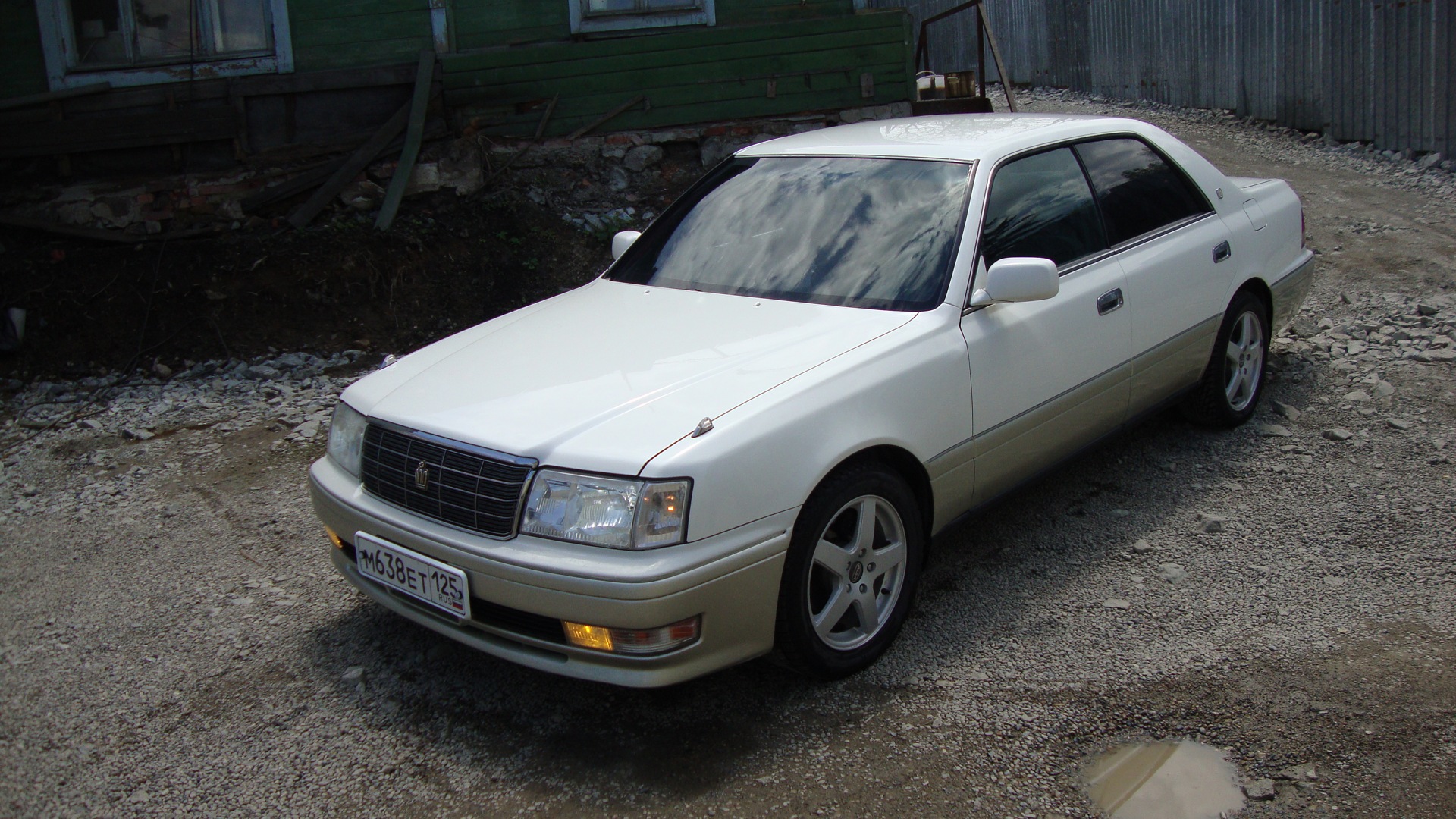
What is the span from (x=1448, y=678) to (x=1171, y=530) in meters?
1.12

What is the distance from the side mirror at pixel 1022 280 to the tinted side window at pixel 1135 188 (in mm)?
913

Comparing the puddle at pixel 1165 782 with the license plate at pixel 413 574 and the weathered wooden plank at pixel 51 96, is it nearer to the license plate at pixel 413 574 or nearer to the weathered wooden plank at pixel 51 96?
the license plate at pixel 413 574

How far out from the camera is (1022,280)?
3312 mm

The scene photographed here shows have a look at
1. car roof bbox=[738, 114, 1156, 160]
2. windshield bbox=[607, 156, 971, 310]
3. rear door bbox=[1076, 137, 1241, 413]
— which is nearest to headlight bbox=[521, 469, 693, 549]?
windshield bbox=[607, 156, 971, 310]

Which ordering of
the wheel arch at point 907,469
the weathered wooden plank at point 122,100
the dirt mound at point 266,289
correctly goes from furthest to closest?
the weathered wooden plank at point 122,100 < the dirt mound at point 266,289 < the wheel arch at point 907,469

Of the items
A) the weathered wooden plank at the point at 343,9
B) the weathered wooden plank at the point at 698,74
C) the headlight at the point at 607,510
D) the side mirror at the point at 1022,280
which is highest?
the weathered wooden plank at the point at 343,9

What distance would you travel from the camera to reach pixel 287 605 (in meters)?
3.88

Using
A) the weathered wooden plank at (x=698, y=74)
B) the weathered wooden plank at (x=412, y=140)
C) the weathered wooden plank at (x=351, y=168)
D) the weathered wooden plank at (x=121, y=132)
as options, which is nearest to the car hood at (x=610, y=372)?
the weathered wooden plank at (x=412, y=140)

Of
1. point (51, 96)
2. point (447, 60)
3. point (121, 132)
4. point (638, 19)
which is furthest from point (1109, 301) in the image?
point (51, 96)

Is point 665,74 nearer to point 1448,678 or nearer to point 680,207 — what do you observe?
point 680,207

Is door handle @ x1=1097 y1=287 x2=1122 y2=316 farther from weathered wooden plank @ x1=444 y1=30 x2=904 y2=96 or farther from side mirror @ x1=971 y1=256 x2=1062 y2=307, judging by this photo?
weathered wooden plank @ x1=444 y1=30 x2=904 y2=96

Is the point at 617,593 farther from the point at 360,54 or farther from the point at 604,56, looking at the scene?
the point at 360,54

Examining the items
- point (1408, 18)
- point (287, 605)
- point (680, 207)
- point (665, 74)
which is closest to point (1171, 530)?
point (680, 207)

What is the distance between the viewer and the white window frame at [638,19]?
868 centimetres
